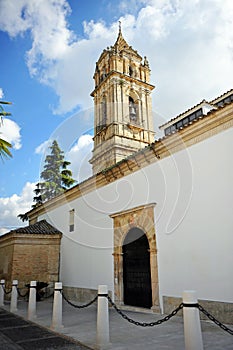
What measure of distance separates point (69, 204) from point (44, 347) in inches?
326

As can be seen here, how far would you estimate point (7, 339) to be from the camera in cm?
511

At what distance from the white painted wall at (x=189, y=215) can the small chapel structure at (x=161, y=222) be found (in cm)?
2

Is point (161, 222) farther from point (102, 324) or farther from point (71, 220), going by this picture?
point (71, 220)

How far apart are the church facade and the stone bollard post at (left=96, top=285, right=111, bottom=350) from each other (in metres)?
2.66

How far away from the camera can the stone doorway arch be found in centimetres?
750

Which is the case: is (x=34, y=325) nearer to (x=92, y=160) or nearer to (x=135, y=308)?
(x=135, y=308)

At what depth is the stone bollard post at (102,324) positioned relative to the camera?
14.2 ft

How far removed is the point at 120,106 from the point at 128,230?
11308 mm

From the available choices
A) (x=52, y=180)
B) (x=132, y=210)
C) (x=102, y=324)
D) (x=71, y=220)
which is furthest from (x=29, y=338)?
(x=52, y=180)

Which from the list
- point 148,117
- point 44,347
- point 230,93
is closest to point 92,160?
point 148,117

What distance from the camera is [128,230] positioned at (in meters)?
8.78

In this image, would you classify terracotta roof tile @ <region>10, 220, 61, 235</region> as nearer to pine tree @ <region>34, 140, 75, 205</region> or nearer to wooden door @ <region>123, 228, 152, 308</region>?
wooden door @ <region>123, 228, 152, 308</region>

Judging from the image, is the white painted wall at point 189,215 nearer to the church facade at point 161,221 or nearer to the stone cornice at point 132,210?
the church facade at point 161,221

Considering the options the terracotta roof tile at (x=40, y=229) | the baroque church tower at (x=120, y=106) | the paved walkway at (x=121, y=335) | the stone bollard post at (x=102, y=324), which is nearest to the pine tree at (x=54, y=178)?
the baroque church tower at (x=120, y=106)
